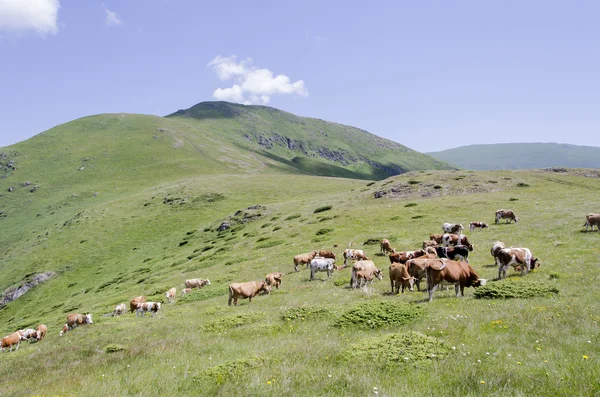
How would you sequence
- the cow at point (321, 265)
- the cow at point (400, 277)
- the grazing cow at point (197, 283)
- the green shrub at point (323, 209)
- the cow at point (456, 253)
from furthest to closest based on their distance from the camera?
1. the green shrub at point (323, 209)
2. the grazing cow at point (197, 283)
3. the cow at point (321, 265)
4. the cow at point (456, 253)
5. the cow at point (400, 277)

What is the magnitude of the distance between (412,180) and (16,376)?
68.9 m

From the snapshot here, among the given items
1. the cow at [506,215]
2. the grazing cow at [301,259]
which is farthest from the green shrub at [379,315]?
the cow at [506,215]

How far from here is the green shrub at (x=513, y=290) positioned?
14.1 metres

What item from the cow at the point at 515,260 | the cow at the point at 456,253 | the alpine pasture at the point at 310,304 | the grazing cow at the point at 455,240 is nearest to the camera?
the alpine pasture at the point at 310,304

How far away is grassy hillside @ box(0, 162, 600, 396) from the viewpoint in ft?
25.2

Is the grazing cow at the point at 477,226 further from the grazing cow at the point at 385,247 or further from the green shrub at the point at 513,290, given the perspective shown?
the green shrub at the point at 513,290

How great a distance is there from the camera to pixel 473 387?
21.7 ft

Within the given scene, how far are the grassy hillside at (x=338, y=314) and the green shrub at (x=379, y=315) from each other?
2.6 inches

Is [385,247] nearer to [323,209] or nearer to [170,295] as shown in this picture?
[170,295]

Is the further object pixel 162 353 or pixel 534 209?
pixel 534 209

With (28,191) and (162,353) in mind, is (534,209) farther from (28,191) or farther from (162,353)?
(28,191)

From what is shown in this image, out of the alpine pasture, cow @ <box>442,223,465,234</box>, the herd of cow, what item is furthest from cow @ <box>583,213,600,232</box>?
cow @ <box>442,223,465,234</box>

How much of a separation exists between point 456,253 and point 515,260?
468 cm

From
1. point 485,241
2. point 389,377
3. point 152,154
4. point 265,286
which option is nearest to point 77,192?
point 152,154
